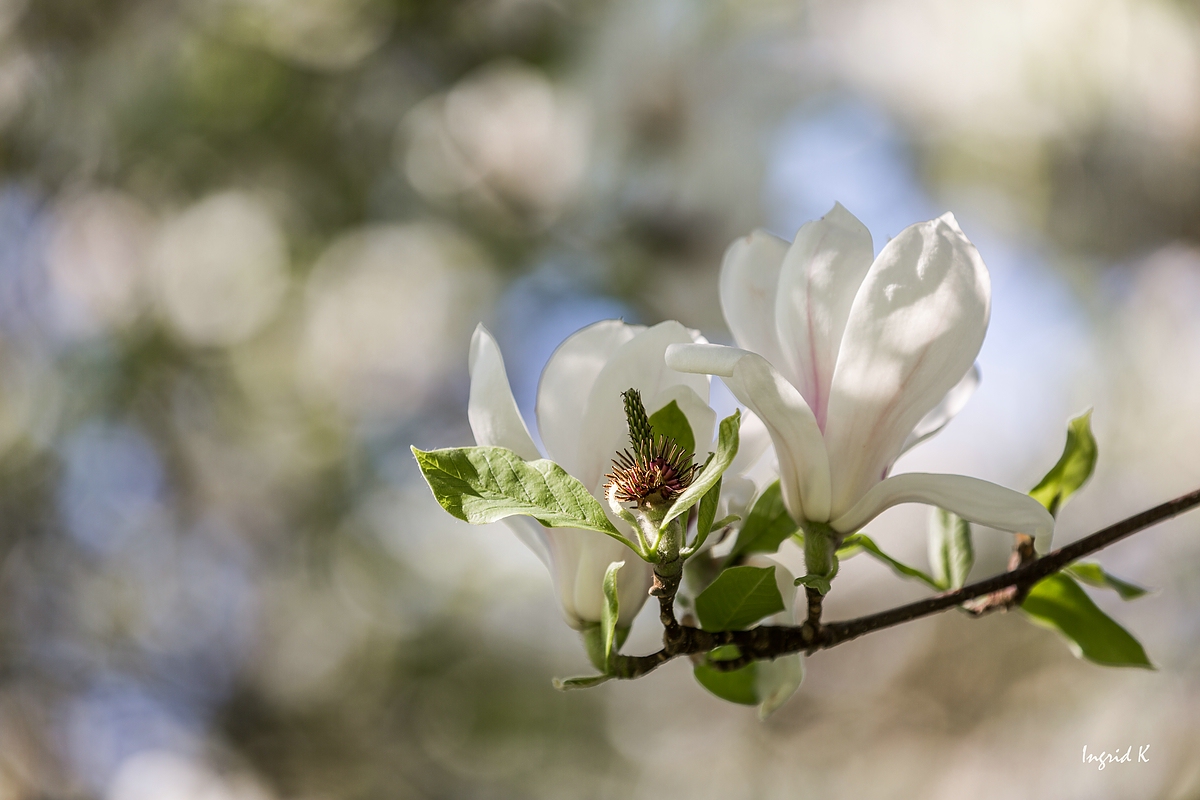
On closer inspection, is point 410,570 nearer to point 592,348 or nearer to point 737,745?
point 737,745

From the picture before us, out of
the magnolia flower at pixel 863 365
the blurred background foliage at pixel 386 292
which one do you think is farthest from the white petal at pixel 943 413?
the blurred background foliage at pixel 386 292

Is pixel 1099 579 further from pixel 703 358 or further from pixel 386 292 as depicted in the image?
pixel 386 292

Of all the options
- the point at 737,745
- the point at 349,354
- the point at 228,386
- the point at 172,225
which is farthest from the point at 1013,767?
the point at 172,225

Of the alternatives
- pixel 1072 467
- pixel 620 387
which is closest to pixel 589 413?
pixel 620 387

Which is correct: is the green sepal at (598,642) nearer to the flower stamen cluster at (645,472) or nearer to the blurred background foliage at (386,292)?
the flower stamen cluster at (645,472)

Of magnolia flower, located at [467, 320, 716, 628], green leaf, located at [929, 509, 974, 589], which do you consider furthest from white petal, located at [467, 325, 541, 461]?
green leaf, located at [929, 509, 974, 589]

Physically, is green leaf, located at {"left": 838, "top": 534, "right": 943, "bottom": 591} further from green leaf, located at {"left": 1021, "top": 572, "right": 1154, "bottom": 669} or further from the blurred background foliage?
the blurred background foliage
